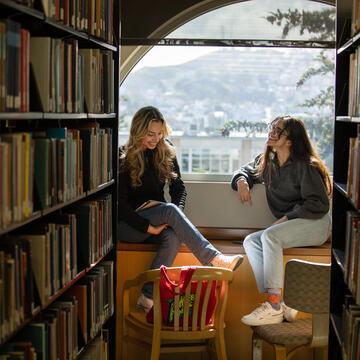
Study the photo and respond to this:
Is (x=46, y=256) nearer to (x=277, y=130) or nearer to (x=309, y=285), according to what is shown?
(x=309, y=285)

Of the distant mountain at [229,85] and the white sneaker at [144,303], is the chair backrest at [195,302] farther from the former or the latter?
the distant mountain at [229,85]

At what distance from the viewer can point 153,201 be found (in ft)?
13.9

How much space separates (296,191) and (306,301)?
1027mm

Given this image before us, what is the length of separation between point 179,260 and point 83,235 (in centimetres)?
141

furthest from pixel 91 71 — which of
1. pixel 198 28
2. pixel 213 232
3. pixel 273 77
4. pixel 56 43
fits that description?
pixel 273 77

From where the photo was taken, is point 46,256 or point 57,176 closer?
point 46,256

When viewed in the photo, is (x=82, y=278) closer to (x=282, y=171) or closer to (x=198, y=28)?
(x=282, y=171)

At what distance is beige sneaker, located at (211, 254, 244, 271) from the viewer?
155 inches

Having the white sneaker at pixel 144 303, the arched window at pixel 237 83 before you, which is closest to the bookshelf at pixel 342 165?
the white sneaker at pixel 144 303

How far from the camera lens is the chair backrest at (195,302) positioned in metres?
3.49

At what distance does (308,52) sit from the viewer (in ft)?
18.1

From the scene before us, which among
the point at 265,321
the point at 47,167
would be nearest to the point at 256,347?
the point at 265,321

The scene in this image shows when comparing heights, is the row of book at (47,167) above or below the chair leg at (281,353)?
above

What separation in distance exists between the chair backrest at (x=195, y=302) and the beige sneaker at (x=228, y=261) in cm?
29
